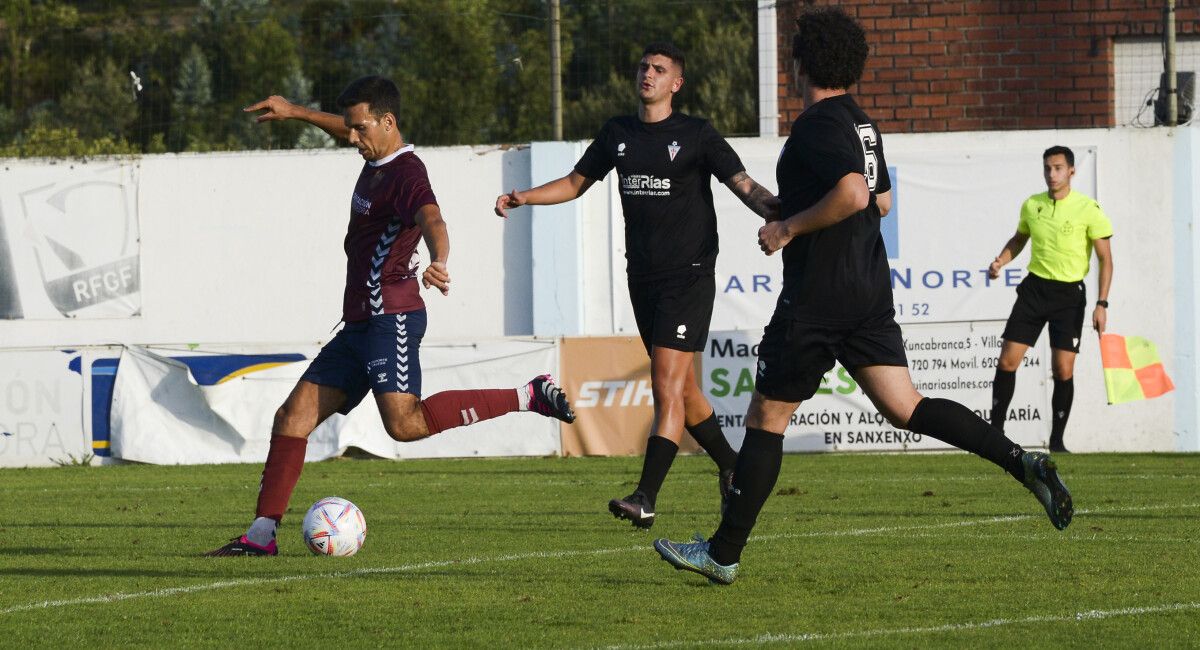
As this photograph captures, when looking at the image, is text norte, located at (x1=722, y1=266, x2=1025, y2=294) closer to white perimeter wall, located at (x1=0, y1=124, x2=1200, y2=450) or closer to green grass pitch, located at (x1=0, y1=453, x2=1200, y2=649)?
white perimeter wall, located at (x1=0, y1=124, x2=1200, y2=450)

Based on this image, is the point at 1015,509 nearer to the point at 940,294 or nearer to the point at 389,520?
the point at 389,520

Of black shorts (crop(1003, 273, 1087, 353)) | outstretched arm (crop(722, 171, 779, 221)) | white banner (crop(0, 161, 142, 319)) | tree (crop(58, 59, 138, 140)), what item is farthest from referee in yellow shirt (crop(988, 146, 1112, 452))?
tree (crop(58, 59, 138, 140))

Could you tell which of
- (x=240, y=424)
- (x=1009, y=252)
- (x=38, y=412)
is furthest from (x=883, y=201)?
(x=38, y=412)

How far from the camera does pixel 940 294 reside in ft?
54.0

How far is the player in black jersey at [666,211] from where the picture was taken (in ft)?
26.4

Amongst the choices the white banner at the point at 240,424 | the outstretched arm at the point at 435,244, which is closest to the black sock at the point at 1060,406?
the white banner at the point at 240,424

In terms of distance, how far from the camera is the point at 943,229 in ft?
54.1

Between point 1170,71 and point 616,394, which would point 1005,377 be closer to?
point 616,394

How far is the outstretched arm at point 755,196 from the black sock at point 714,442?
4.29 ft

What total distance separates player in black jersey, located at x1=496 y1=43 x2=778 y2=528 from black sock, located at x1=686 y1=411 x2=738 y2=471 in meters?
0.10

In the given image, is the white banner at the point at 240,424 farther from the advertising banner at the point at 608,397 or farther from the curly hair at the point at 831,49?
the curly hair at the point at 831,49

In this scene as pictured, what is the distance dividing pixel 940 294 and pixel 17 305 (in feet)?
30.2

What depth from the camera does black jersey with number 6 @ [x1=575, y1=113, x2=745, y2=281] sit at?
8.12m

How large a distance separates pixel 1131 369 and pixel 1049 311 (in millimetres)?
2653
